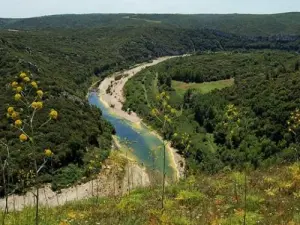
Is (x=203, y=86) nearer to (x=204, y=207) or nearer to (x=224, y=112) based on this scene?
(x=224, y=112)

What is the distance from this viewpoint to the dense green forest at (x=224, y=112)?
54325 mm

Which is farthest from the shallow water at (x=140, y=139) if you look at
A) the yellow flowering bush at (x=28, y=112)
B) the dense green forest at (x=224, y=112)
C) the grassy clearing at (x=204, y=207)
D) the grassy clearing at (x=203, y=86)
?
the yellow flowering bush at (x=28, y=112)

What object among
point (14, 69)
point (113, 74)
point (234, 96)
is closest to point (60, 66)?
point (113, 74)

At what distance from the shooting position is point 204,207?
423 inches

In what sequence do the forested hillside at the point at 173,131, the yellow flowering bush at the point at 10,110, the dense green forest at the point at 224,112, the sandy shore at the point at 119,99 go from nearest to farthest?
the yellow flowering bush at the point at 10,110
the forested hillside at the point at 173,131
the dense green forest at the point at 224,112
the sandy shore at the point at 119,99

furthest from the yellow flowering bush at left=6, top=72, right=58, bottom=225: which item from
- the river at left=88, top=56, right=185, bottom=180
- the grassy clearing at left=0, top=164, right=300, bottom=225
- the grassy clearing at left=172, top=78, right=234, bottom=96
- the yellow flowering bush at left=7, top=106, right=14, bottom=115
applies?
the grassy clearing at left=172, top=78, right=234, bottom=96

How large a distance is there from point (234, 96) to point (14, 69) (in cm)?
4079

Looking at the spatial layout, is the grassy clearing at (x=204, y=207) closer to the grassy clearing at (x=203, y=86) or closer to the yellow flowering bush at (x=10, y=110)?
the yellow flowering bush at (x=10, y=110)

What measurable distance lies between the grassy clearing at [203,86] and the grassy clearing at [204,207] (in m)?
85.0

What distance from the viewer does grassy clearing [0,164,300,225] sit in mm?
9188

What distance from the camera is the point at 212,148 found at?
217ft

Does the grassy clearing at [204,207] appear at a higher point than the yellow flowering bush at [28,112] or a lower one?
lower

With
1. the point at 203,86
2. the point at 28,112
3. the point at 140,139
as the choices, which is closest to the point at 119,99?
the point at 203,86

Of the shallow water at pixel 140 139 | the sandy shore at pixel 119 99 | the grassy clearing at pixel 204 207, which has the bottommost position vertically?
the shallow water at pixel 140 139
